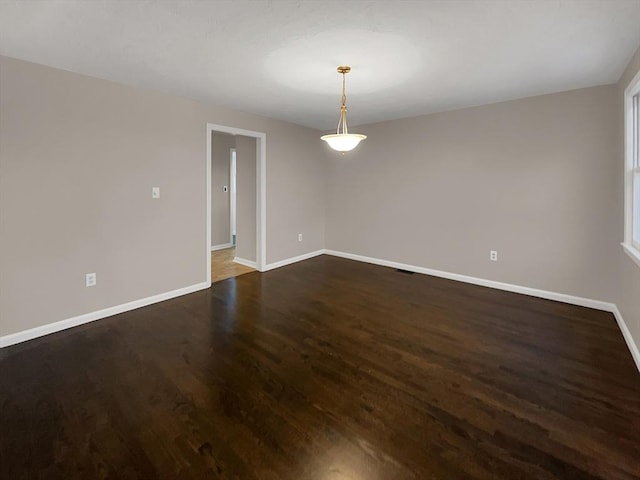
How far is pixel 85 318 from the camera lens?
3.05 m

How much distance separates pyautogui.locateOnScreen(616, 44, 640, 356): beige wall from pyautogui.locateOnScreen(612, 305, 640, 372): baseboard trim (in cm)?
4

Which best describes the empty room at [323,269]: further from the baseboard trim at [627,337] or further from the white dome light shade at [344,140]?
the white dome light shade at [344,140]

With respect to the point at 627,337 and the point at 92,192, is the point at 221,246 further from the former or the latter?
the point at 627,337

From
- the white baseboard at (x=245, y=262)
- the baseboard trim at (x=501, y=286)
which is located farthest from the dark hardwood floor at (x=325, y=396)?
the white baseboard at (x=245, y=262)

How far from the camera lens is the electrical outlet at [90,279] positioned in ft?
10.0

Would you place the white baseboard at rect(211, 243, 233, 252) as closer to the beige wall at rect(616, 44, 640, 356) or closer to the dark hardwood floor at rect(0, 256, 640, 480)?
the dark hardwood floor at rect(0, 256, 640, 480)

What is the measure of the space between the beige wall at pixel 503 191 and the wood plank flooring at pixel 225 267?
213cm

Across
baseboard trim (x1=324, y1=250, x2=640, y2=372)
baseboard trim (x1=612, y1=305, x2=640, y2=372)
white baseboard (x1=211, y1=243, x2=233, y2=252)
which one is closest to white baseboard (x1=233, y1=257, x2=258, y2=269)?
white baseboard (x1=211, y1=243, x2=233, y2=252)

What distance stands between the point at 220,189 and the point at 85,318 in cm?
386

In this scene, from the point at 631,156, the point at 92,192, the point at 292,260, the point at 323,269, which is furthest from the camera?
the point at 292,260

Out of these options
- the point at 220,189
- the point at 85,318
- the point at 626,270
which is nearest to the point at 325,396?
the point at 85,318

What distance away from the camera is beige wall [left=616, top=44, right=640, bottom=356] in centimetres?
243

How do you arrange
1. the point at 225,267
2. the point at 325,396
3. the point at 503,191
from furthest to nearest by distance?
the point at 225,267
the point at 503,191
the point at 325,396

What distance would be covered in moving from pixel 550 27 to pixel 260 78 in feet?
7.55
